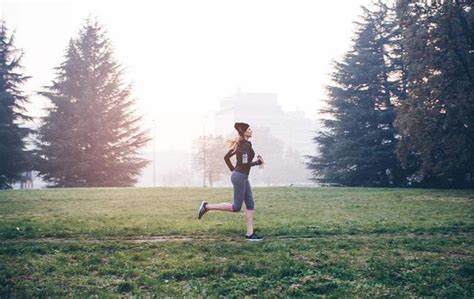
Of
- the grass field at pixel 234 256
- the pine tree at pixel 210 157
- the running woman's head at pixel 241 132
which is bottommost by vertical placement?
the grass field at pixel 234 256

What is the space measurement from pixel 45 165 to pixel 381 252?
37.0 metres

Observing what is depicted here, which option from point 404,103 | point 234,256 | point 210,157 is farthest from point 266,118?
point 234,256

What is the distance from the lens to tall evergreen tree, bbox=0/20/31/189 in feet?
127

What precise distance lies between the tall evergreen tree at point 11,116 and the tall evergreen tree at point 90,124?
2.68m

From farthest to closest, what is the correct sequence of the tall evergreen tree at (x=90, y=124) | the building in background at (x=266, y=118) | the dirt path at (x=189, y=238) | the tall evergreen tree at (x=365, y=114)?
the building in background at (x=266, y=118), the tall evergreen tree at (x=90, y=124), the tall evergreen tree at (x=365, y=114), the dirt path at (x=189, y=238)

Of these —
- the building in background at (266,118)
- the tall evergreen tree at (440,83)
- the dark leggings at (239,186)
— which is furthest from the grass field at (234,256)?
the building in background at (266,118)

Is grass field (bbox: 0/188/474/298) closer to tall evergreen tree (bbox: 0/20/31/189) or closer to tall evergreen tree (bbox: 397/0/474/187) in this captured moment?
tall evergreen tree (bbox: 397/0/474/187)

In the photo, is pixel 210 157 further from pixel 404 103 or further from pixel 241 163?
pixel 241 163

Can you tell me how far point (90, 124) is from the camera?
128 ft

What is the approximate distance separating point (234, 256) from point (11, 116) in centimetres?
4069

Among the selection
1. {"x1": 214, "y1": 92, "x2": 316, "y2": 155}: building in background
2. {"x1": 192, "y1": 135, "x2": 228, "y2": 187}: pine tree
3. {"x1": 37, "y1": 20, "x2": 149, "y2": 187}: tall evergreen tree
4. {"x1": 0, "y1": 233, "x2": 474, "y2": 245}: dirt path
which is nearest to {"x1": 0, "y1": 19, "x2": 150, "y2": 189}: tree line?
{"x1": 37, "y1": 20, "x2": 149, "y2": 187}: tall evergreen tree

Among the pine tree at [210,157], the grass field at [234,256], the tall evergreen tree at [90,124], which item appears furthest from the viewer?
the pine tree at [210,157]

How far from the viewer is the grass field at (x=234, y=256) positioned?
586 centimetres

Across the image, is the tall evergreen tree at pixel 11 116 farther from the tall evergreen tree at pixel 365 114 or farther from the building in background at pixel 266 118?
the building in background at pixel 266 118
